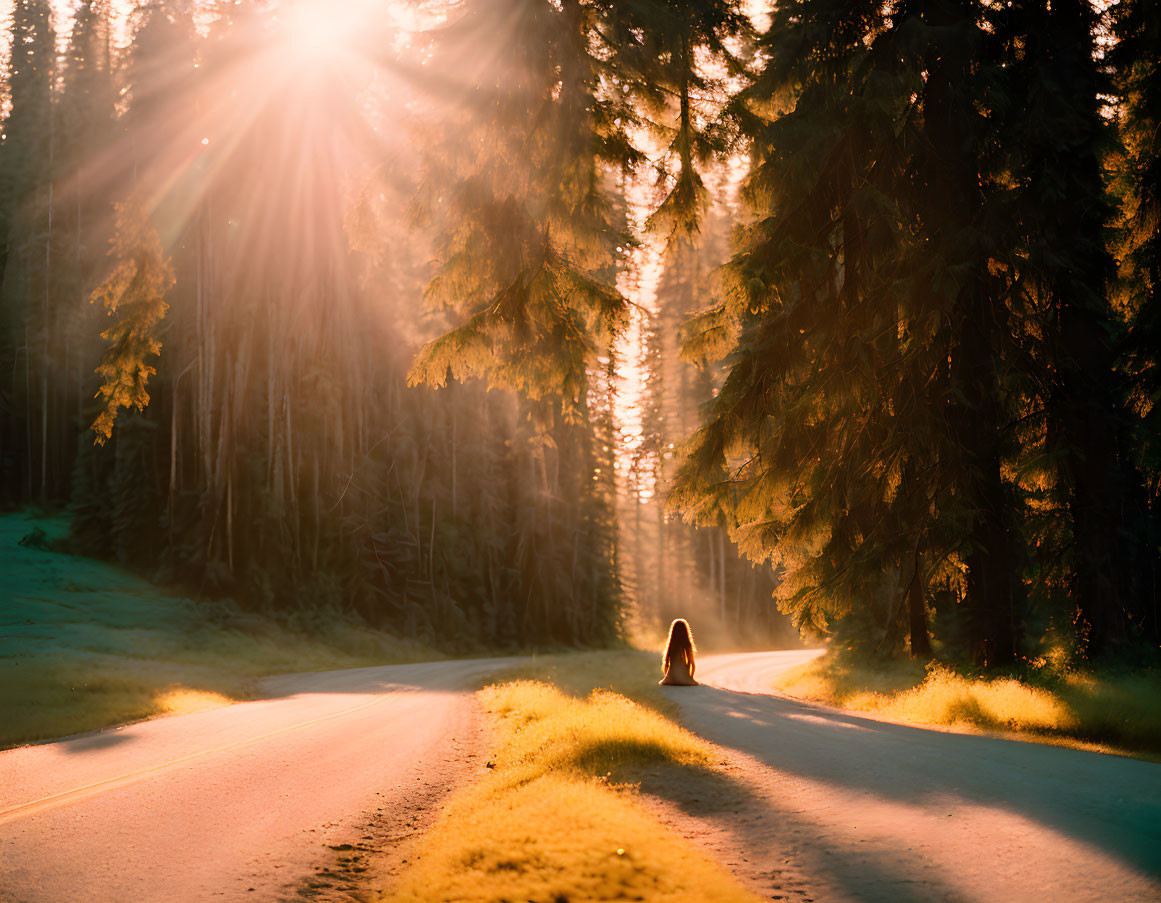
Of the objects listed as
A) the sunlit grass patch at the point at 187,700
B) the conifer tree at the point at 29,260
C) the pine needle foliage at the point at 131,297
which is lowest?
the sunlit grass patch at the point at 187,700

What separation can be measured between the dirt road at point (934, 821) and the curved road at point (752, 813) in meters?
0.02

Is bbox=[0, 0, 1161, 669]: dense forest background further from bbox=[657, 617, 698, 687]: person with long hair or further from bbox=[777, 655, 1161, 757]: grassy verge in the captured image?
bbox=[657, 617, 698, 687]: person with long hair

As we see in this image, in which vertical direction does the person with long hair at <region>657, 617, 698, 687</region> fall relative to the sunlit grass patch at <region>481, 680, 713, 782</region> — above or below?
below

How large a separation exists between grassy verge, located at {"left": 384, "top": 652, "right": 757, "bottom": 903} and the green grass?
7859mm

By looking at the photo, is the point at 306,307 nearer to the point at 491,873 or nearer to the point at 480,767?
the point at 480,767

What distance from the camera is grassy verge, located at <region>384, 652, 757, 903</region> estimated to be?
427 cm

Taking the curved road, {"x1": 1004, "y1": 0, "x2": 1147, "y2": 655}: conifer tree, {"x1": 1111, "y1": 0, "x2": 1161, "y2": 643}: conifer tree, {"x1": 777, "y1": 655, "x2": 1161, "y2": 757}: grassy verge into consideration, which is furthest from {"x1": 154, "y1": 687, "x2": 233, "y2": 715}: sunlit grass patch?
{"x1": 1111, "y1": 0, "x2": 1161, "y2": 643}: conifer tree

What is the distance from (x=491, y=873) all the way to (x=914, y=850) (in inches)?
95.1

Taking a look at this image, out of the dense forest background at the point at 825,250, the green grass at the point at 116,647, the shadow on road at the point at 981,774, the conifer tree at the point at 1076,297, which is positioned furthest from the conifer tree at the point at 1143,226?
the green grass at the point at 116,647

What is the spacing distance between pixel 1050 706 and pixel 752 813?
22.1 ft

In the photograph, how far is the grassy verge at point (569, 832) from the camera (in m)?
4.27

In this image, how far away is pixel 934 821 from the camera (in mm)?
5012

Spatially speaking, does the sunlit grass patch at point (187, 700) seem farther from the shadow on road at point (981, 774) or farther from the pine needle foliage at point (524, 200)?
the shadow on road at point (981, 774)

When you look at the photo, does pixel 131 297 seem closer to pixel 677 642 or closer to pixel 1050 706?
pixel 677 642
